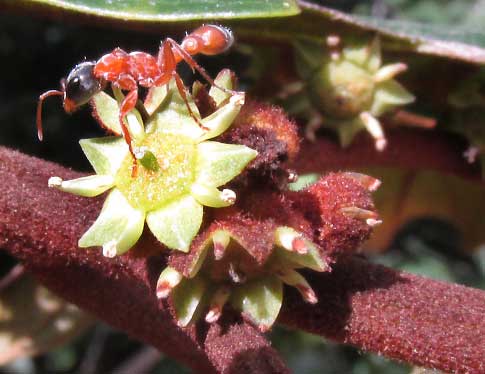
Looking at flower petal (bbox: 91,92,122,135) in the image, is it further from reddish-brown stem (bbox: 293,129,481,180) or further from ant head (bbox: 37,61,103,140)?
reddish-brown stem (bbox: 293,129,481,180)

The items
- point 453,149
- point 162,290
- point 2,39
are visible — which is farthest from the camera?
point 2,39

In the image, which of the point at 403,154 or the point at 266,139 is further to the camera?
the point at 403,154

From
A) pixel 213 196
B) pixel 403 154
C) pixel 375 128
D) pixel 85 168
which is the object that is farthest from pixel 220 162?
pixel 85 168

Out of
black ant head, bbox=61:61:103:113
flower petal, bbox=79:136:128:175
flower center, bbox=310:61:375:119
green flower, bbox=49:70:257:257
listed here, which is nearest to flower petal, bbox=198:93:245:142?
green flower, bbox=49:70:257:257

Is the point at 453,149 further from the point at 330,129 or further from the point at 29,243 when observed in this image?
the point at 29,243

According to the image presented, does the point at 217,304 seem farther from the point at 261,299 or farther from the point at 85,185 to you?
the point at 85,185

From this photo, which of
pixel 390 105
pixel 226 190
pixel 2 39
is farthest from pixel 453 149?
pixel 2 39
